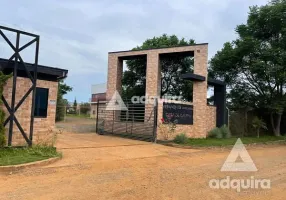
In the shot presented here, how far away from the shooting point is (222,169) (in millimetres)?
8211

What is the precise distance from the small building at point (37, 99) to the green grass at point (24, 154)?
680 mm

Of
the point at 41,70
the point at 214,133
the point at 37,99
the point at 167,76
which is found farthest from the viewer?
the point at 167,76

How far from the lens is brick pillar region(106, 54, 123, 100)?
18.8 metres

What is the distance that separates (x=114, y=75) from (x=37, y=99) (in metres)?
9.18

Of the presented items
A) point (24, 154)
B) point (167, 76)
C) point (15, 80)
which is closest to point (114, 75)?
point (167, 76)

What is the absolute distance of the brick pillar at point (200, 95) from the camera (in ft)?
53.0

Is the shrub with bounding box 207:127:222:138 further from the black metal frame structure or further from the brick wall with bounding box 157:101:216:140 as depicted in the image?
the black metal frame structure

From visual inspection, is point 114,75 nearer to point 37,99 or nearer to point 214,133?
point 214,133

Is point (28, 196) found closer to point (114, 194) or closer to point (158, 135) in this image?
point (114, 194)

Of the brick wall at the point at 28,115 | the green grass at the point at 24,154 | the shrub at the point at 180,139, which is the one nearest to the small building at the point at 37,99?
the brick wall at the point at 28,115

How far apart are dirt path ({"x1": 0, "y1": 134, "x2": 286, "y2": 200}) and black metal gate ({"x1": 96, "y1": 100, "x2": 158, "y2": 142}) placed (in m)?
5.09

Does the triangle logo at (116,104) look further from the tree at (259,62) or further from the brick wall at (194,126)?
the tree at (259,62)

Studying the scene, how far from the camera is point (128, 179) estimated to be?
6.56 m

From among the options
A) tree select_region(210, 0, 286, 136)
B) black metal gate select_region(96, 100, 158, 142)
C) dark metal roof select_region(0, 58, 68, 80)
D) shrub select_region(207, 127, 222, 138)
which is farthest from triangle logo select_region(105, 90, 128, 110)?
tree select_region(210, 0, 286, 136)
